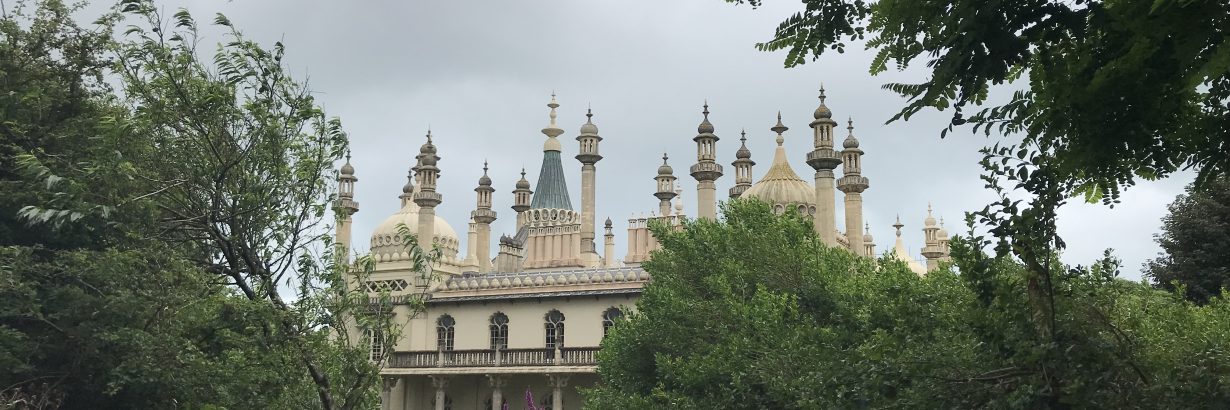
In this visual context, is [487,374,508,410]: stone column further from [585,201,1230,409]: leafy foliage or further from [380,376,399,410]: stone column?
[585,201,1230,409]: leafy foliage

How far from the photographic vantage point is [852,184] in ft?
135

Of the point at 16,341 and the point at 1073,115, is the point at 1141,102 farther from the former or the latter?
the point at 16,341

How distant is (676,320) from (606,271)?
16664 mm

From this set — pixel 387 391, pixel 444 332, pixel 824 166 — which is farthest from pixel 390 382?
pixel 824 166

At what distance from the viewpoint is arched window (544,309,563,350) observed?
43406 millimetres

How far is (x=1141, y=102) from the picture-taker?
26.2 ft

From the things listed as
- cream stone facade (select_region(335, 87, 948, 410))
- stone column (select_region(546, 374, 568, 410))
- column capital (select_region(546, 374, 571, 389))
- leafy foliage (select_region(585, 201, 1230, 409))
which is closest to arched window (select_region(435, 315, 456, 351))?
cream stone facade (select_region(335, 87, 948, 410))

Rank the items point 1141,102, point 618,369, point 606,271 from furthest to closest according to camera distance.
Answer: point 606,271 < point 618,369 < point 1141,102

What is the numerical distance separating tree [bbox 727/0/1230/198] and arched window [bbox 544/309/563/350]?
34793mm

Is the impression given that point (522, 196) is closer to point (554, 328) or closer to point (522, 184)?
point (522, 184)

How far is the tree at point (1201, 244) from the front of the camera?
29969 millimetres

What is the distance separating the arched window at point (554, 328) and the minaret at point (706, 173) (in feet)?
20.8

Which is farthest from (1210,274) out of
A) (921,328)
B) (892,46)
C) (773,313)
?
(892,46)

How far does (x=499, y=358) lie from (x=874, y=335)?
27237 millimetres
